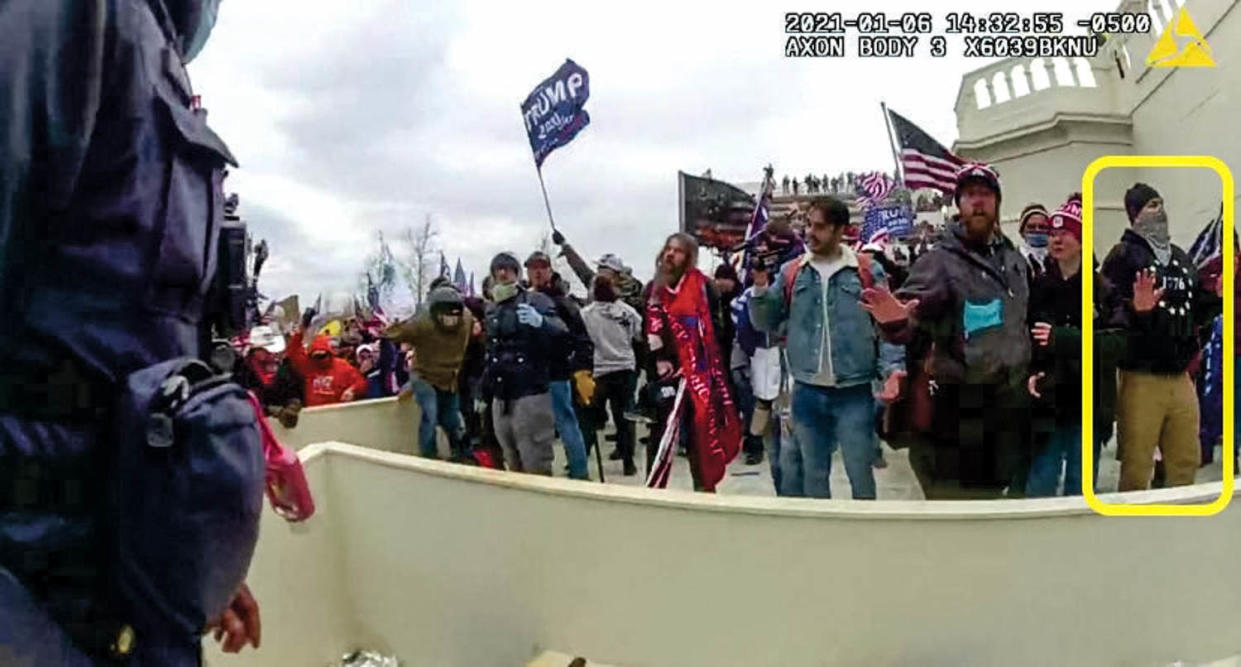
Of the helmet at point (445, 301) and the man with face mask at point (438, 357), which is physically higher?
the helmet at point (445, 301)

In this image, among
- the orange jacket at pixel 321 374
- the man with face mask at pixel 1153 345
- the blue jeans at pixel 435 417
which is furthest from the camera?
the orange jacket at pixel 321 374

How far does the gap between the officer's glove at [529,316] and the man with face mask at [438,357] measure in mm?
735

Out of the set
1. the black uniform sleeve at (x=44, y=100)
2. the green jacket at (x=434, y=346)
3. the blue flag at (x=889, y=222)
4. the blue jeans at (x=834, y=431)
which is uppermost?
the blue flag at (x=889, y=222)

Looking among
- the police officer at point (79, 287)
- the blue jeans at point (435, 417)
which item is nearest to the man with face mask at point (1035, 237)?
the police officer at point (79, 287)

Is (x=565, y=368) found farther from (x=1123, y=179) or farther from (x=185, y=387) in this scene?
(x=1123, y=179)

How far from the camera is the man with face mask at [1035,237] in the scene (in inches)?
127

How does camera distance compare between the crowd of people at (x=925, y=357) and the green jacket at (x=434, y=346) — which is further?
the green jacket at (x=434, y=346)

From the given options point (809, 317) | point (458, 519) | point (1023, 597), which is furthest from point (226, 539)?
point (809, 317)

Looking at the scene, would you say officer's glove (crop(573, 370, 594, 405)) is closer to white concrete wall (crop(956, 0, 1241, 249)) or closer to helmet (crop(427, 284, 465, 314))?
helmet (crop(427, 284, 465, 314))

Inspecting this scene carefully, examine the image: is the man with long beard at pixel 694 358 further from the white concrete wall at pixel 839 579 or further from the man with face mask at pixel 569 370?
the white concrete wall at pixel 839 579

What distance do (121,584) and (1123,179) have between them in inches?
369

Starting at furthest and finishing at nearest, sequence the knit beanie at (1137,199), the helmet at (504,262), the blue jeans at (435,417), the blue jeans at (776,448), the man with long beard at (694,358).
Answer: the blue jeans at (435,417) < the helmet at (504,262) < the blue jeans at (776,448) < the man with long beard at (694,358) < the knit beanie at (1137,199)

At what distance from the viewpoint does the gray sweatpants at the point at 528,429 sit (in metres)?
4.20

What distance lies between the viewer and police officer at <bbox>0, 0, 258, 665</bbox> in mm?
697
